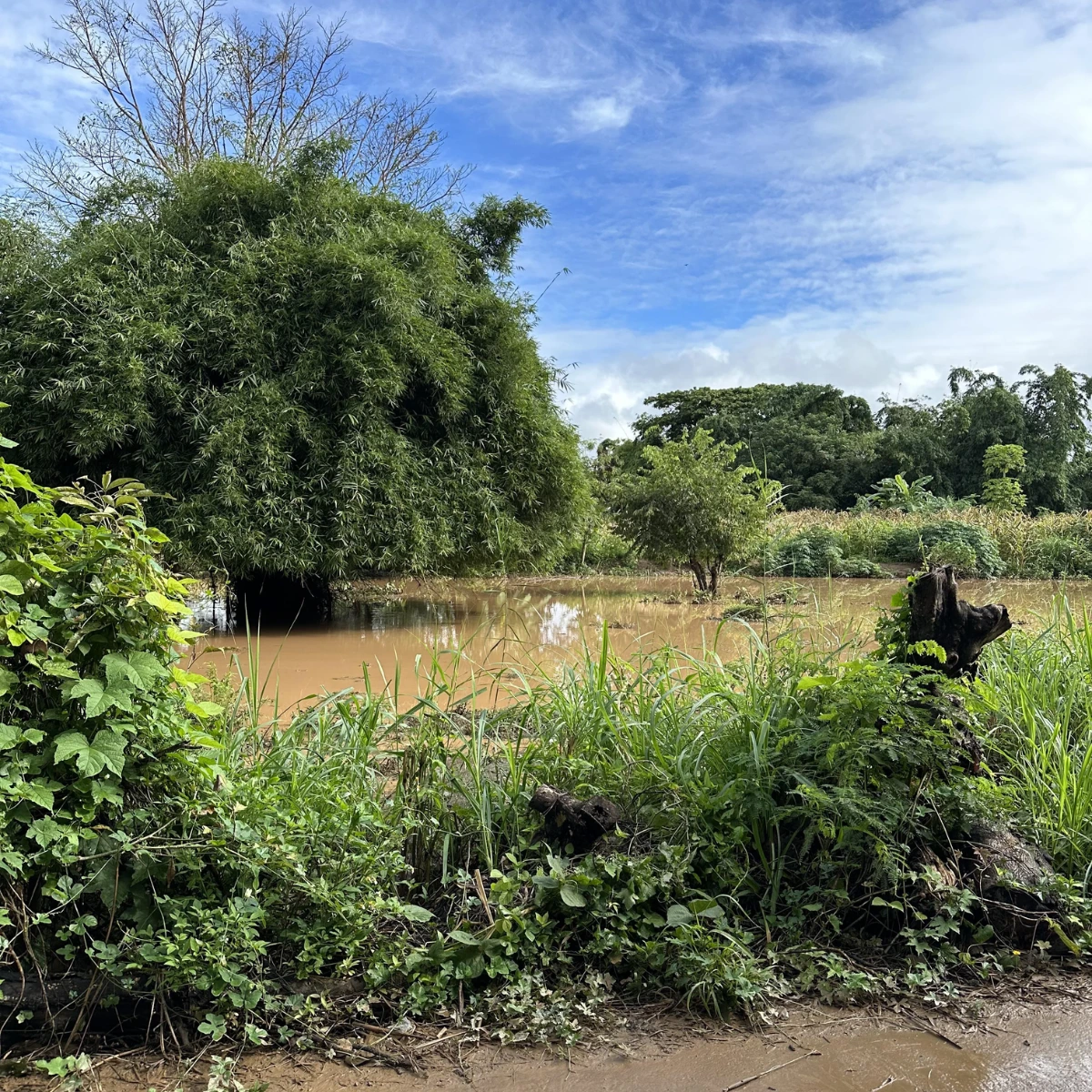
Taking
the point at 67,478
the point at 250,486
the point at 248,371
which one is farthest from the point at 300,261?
the point at 67,478

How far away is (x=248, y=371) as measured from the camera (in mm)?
10047

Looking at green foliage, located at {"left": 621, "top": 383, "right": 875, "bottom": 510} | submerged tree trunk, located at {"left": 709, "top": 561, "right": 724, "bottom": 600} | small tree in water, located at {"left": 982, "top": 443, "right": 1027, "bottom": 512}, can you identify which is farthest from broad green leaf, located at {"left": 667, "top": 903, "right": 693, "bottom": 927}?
green foliage, located at {"left": 621, "top": 383, "right": 875, "bottom": 510}

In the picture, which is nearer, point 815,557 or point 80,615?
point 80,615

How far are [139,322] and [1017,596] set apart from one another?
538 inches

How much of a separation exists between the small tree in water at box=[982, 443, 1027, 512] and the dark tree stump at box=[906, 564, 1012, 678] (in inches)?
853

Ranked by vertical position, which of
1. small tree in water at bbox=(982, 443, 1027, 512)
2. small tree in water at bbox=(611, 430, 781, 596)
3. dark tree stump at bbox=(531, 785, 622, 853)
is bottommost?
dark tree stump at bbox=(531, 785, 622, 853)

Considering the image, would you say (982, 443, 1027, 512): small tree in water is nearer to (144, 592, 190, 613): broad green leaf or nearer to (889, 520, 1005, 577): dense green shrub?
(889, 520, 1005, 577): dense green shrub

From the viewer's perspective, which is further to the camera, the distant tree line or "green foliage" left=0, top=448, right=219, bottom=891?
the distant tree line

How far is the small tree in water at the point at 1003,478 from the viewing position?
2289cm

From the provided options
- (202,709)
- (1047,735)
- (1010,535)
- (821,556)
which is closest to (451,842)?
(202,709)

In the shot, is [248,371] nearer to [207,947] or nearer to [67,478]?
[67,478]

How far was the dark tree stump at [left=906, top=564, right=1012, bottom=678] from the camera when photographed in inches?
107

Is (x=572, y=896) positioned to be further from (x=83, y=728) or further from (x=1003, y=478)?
(x=1003, y=478)

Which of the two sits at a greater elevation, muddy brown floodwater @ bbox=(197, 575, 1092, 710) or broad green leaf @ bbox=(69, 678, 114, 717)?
broad green leaf @ bbox=(69, 678, 114, 717)
